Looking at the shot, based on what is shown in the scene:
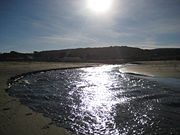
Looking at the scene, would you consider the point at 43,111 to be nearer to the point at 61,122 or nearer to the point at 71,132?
the point at 61,122

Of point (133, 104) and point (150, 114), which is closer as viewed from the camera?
point (150, 114)

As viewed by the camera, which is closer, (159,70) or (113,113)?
(113,113)

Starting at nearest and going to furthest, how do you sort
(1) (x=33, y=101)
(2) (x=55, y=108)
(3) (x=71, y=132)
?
(3) (x=71, y=132) → (2) (x=55, y=108) → (1) (x=33, y=101)

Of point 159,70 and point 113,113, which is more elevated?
point 159,70

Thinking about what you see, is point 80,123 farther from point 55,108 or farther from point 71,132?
point 55,108

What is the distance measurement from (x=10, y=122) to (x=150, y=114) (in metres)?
6.55

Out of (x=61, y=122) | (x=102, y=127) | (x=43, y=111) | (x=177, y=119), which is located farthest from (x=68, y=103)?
(x=177, y=119)

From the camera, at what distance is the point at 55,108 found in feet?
30.5

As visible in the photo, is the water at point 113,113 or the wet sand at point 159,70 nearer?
the water at point 113,113

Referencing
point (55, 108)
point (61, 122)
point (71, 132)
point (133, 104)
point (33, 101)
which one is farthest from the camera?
point (33, 101)

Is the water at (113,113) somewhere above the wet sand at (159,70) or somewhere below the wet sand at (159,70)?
below

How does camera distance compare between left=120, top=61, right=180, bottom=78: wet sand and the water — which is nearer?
the water

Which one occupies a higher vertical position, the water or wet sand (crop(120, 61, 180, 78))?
wet sand (crop(120, 61, 180, 78))

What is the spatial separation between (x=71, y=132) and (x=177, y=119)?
490 cm
